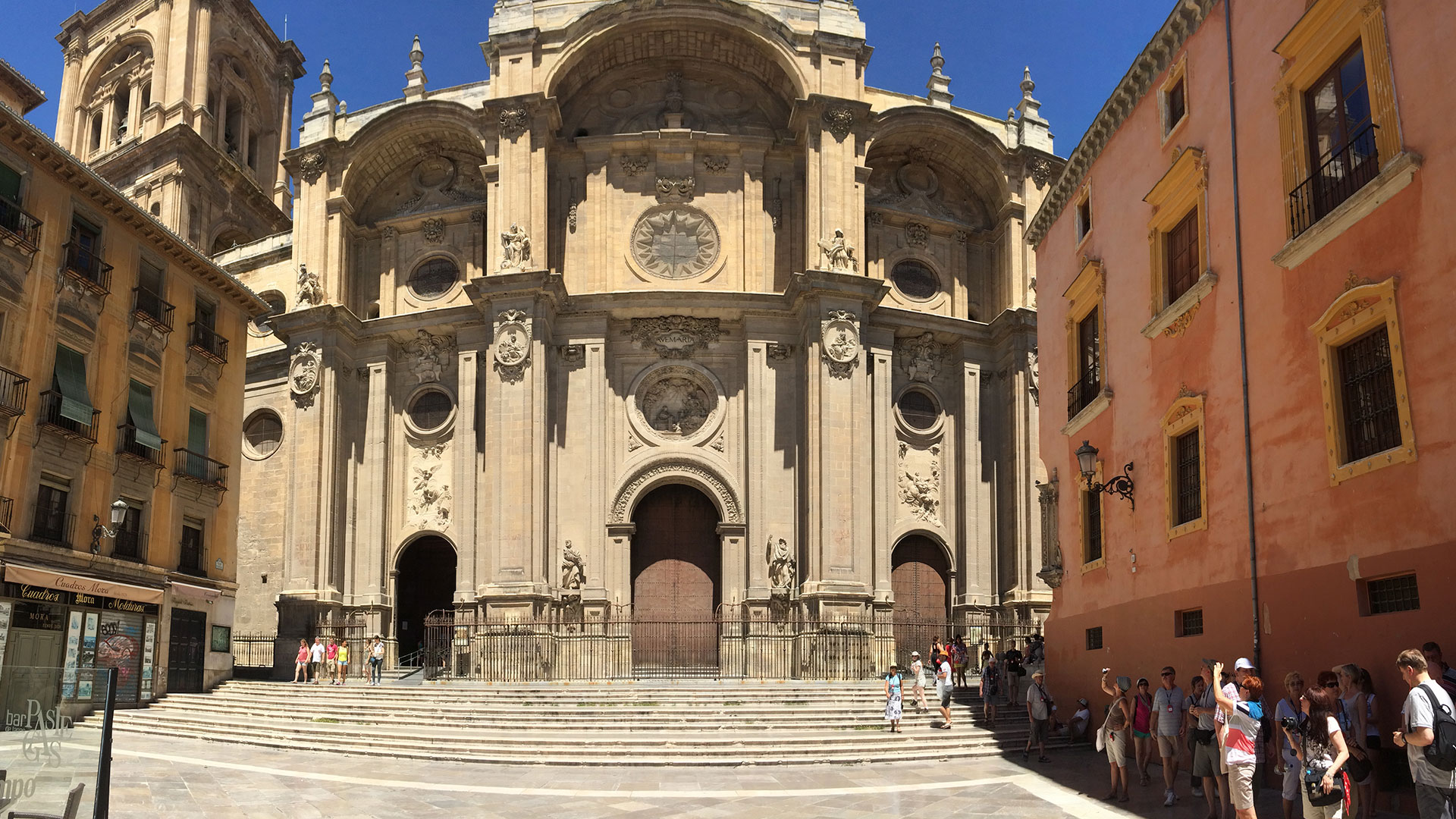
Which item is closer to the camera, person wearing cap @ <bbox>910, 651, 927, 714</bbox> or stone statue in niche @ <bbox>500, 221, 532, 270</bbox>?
person wearing cap @ <bbox>910, 651, 927, 714</bbox>

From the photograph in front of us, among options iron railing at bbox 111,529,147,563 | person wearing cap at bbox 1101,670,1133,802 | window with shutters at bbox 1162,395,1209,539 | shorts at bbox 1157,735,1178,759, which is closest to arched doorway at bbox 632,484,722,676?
iron railing at bbox 111,529,147,563

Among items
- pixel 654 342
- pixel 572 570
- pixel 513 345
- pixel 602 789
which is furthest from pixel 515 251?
pixel 602 789

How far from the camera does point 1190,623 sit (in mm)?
16625

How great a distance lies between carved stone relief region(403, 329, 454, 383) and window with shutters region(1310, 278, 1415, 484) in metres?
26.9

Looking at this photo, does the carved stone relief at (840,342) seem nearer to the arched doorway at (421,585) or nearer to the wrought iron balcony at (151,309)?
the arched doorway at (421,585)

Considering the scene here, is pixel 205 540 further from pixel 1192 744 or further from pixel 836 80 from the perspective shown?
pixel 1192 744

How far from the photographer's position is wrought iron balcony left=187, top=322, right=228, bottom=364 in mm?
28422

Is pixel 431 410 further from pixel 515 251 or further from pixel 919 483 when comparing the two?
pixel 919 483

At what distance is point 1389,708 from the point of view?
11.7 meters

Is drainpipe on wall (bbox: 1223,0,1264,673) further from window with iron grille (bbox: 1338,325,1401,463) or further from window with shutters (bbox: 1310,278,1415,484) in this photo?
window with iron grille (bbox: 1338,325,1401,463)

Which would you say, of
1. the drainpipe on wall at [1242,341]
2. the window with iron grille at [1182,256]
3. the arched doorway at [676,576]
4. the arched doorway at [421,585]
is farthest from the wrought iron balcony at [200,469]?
the drainpipe on wall at [1242,341]

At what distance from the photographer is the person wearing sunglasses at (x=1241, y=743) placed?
10281mm

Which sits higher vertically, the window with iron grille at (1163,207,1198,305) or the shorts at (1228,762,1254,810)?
the window with iron grille at (1163,207,1198,305)

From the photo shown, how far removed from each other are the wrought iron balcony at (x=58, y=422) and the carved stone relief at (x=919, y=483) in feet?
68.8
